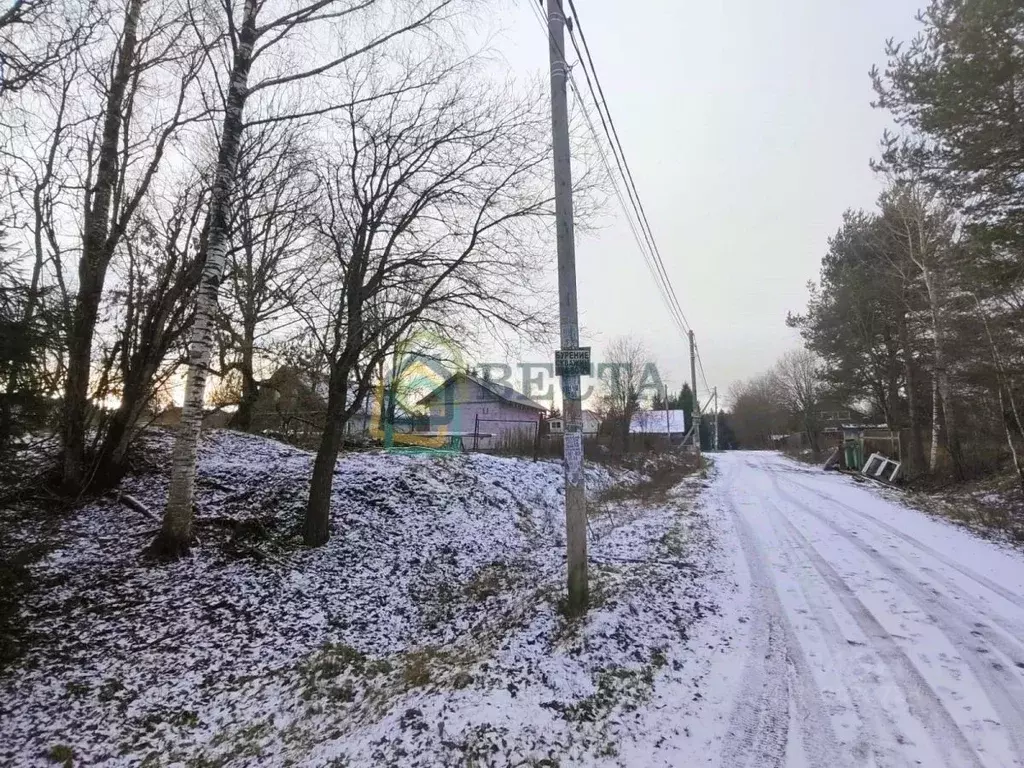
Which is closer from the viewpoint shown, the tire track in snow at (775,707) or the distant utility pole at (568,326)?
the tire track in snow at (775,707)

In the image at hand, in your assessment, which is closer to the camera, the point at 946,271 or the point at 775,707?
the point at 775,707

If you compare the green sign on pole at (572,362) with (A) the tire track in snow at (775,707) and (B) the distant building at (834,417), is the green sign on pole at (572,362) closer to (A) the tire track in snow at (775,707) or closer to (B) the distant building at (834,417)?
(A) the tire track in snow at (775,707)

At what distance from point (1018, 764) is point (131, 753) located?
518cm

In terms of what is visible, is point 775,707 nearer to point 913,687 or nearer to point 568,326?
point 913,687

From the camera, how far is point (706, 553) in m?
6.96

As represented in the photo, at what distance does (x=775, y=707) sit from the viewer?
3309 mm

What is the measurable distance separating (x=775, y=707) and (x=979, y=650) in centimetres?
200

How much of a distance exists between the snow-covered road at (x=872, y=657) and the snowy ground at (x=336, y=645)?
0.47 meters

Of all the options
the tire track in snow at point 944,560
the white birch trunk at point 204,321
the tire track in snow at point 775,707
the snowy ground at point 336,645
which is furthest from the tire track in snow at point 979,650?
the white birch trunk at point 204,321

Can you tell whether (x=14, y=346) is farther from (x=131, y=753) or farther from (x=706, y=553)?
(x=706, y=553)

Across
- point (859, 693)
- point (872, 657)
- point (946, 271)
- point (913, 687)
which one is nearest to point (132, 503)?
point (859, 693)

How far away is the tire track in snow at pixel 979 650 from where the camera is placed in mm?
3074

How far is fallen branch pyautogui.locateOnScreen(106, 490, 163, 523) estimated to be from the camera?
6.57 metres

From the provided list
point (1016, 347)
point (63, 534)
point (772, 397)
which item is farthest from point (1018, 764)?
point (772, 397)
